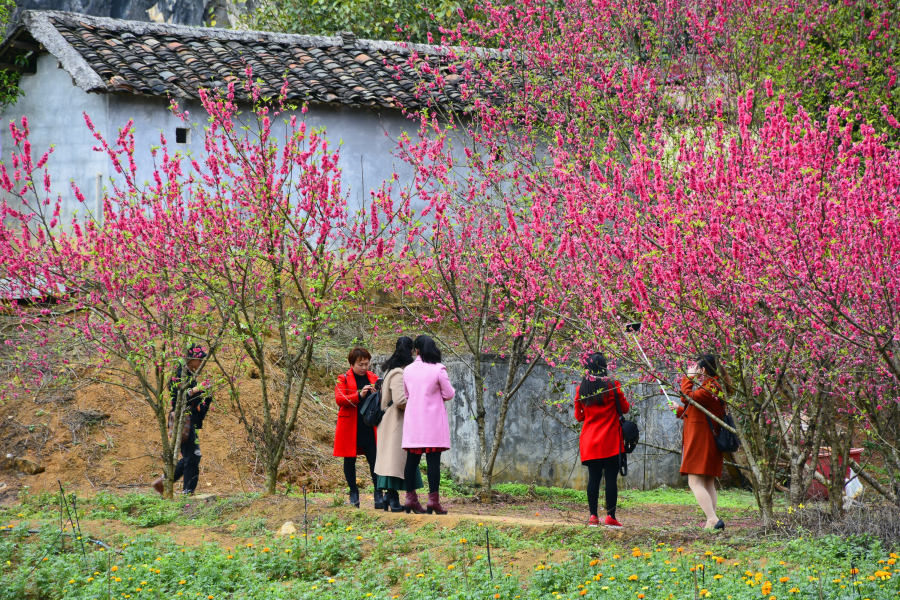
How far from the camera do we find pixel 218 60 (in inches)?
580

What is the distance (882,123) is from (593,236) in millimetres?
8966

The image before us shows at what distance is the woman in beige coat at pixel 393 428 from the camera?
7348 mm

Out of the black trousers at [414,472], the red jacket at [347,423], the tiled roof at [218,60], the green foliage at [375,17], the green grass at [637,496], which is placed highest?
the green foliage at [375,17]

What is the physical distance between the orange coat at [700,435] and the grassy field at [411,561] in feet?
2.47

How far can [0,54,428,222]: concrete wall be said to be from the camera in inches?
544

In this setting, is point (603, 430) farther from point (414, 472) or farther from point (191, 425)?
point (191, 425)

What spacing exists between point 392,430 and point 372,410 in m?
0.27

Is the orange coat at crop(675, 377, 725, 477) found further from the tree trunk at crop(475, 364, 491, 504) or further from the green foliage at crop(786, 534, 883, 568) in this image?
the tree trunk at crop(475, 364, 491, 504)

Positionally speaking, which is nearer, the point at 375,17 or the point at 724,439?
the point at 724,439

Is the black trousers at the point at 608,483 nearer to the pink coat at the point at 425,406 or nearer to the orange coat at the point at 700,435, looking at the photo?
the orange coat at the point at 700,435

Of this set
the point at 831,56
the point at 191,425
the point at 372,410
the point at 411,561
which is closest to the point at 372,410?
the point at 372,410

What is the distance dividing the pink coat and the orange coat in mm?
1998

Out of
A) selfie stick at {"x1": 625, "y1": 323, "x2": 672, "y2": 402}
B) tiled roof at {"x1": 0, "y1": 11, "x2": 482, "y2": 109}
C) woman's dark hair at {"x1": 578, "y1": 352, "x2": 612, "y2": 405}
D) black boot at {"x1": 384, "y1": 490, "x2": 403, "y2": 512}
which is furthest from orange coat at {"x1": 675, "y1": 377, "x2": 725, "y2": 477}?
tiled roof at {"x1": 0, "y1": 11, "x2": 482, "y2": 109}

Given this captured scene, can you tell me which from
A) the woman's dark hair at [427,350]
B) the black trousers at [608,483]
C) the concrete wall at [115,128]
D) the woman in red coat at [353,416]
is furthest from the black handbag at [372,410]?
the concrete wall at [115,128]
